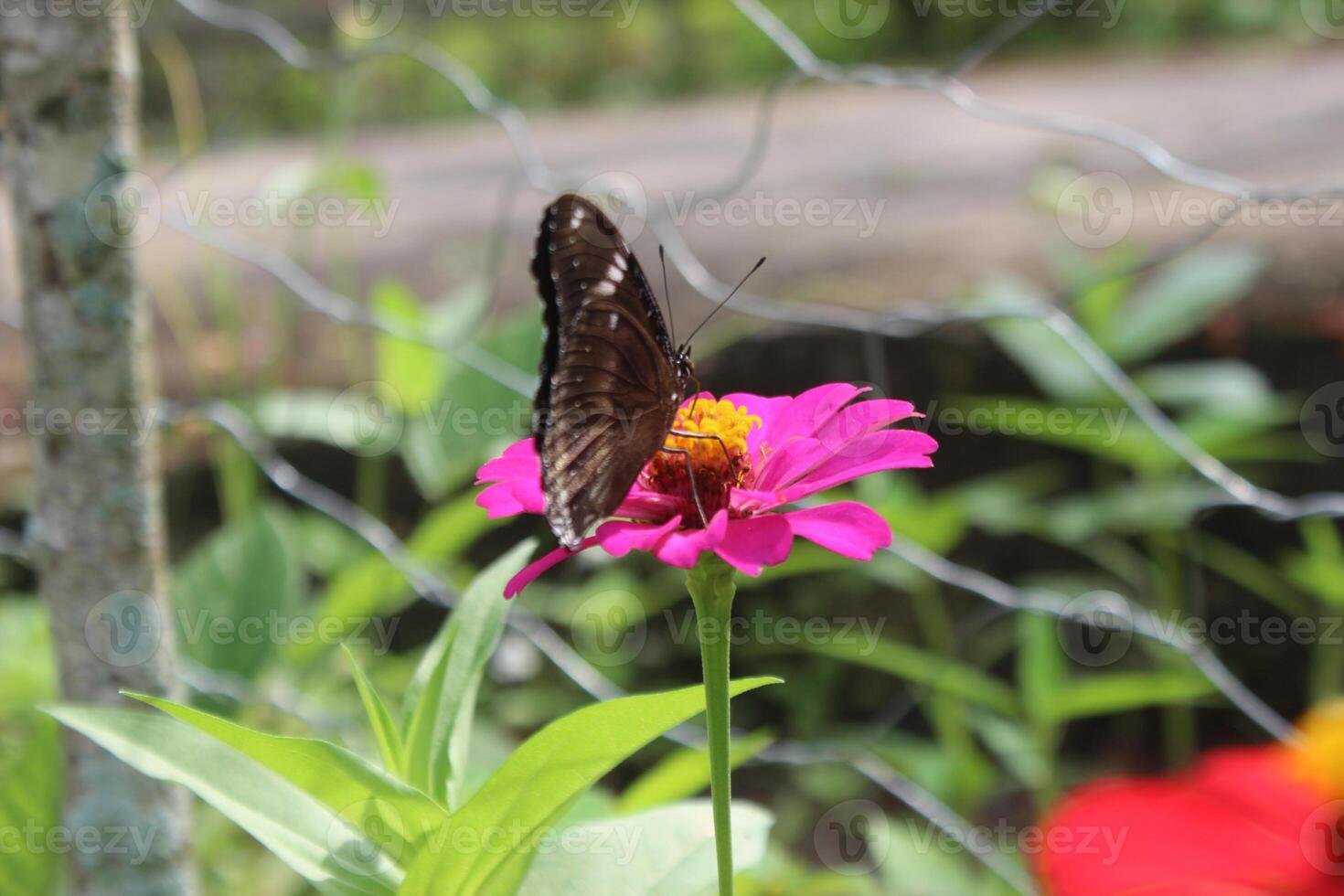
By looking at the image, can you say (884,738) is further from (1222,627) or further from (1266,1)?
(1266,1)

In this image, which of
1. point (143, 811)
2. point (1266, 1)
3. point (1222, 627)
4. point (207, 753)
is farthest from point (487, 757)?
point (1266, 1)

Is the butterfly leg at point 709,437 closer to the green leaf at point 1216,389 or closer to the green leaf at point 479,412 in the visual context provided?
the green leaf at point 479,412

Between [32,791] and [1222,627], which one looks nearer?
[32,791]

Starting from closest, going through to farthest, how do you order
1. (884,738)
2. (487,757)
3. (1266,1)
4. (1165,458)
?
(487,757), (1165,458), (884,738), (1266,1)

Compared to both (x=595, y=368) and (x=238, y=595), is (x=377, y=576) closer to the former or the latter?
(x=238, y=595)

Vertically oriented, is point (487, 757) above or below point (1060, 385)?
below
